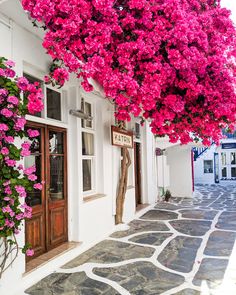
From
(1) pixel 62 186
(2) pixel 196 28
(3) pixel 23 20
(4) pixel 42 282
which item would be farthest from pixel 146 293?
(3) pixel 23 20

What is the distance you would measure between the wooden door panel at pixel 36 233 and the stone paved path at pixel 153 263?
1.83ft

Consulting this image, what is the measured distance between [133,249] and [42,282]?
2073 mm

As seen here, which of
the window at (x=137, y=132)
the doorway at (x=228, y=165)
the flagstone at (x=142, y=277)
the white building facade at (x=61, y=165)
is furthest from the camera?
the doorway at (x=228, y=165)

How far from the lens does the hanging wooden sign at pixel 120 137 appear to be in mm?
6809

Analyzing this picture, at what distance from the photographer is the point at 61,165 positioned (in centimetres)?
544

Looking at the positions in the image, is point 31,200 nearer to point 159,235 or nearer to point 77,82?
point 77,82

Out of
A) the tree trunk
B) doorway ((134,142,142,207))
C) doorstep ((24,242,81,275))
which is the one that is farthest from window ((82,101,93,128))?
doorway ((134,142,142,207))

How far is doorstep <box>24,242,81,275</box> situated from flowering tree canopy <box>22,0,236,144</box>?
2.71 m

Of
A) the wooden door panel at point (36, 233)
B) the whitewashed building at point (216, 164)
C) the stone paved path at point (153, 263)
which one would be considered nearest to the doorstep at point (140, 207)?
the stone paved path at point (153, 263)

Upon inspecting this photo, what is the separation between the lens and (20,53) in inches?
164

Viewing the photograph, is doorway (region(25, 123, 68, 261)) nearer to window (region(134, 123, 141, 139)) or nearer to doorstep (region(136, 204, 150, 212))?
doorstep (region(136, 204, 150, 212))

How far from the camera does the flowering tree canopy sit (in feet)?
10.7

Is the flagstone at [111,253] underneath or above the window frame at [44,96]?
underneath

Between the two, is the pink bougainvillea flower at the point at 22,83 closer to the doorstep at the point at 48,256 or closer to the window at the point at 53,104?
the window at the point at 53,104
